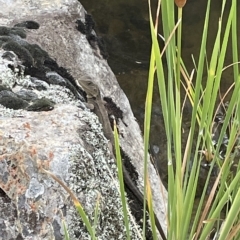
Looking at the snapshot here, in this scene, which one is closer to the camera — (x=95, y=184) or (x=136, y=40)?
(x=95, y=184)

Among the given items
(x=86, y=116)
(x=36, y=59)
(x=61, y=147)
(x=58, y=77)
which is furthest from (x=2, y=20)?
(x=61, y=147)

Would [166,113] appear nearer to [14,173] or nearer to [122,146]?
[14,173]

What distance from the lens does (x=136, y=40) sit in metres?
4.12

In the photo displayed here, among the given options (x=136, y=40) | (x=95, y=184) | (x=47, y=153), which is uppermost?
(x=47, y=153)

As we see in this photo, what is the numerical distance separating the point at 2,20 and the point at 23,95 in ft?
2.63

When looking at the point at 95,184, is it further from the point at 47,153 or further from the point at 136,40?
the point at 136,40

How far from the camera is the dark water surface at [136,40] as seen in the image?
354 cm

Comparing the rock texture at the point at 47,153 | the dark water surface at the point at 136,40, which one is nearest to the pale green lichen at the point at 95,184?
the rock texture at the point at 47,153

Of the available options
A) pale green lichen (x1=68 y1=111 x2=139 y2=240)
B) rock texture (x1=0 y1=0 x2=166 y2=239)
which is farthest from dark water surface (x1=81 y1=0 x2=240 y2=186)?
pale green lichen (x1=68 y1=111 x2=139 y2=240)

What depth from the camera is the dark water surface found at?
11.6ft

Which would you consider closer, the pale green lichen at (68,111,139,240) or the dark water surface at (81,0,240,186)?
the pale green lichen at (68,111,139,240)

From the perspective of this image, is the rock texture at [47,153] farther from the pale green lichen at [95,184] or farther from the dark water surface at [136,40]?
the dark water surface at [136,40]

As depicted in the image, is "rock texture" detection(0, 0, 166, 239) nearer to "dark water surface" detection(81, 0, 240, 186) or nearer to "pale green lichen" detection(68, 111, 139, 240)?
"pale green lichen" detection(68, 111, 139, 240)

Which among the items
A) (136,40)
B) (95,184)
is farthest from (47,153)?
(136,40)
